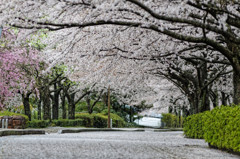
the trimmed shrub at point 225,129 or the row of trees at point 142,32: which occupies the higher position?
the row of trees at point 142,32

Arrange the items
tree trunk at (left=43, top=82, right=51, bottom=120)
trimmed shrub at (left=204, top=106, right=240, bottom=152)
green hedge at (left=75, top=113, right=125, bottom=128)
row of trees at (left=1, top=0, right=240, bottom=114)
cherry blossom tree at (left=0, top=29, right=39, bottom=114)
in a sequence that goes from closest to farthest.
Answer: trimmed shrub at (left=204, top=106, right=240, bottom=152), row of trees at (left=1, top=0, right=240, bottom=114), cherry blossom tree at (left=0, top=29, right=39, bottom=114), tree trunk at (left=43, top=82, right=51, bottom=120), green hedge at (left=75, top=113, right=125, bottom=128)

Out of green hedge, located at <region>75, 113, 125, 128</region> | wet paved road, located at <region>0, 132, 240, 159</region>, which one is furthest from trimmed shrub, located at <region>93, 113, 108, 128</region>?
wet paved road, located at <region>0, 132, 240, 159</region>

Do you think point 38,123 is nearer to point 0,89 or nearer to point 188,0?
point 0,89

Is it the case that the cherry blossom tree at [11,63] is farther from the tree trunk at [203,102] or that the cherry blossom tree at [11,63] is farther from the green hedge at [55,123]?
A: the tree trunk at [203,102]

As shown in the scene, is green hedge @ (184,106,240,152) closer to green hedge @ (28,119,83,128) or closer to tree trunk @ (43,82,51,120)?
green hedge @ (28,119,83,128)

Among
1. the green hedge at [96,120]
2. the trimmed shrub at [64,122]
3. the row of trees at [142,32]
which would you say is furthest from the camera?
the green hedge at [96,120]

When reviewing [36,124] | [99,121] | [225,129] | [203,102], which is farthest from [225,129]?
[99,121]

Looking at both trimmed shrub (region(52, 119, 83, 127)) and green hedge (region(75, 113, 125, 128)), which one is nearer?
trimmed shrub (region(52, 119, 83, 127))

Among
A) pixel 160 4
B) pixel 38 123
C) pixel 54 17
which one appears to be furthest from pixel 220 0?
pixel 38 123

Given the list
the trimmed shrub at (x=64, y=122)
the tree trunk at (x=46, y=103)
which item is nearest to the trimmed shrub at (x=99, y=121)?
the trimmed shrub at (x=64, y=122)

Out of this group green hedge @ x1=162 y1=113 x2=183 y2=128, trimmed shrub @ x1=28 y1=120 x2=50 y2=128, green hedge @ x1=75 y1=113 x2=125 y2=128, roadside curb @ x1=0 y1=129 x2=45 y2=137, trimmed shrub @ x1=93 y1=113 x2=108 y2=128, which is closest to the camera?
roadside curb @ x1=0 y1=129 x2=45 y2=137

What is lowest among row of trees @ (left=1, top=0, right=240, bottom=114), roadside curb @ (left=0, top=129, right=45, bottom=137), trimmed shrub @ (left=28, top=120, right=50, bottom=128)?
roadside curb @ (left=0, top=129, right=45, bottom=137)

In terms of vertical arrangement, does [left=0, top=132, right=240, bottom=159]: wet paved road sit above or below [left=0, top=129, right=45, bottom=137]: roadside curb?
below

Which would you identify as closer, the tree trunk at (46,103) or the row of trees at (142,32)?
the row of trees at (142,32)
